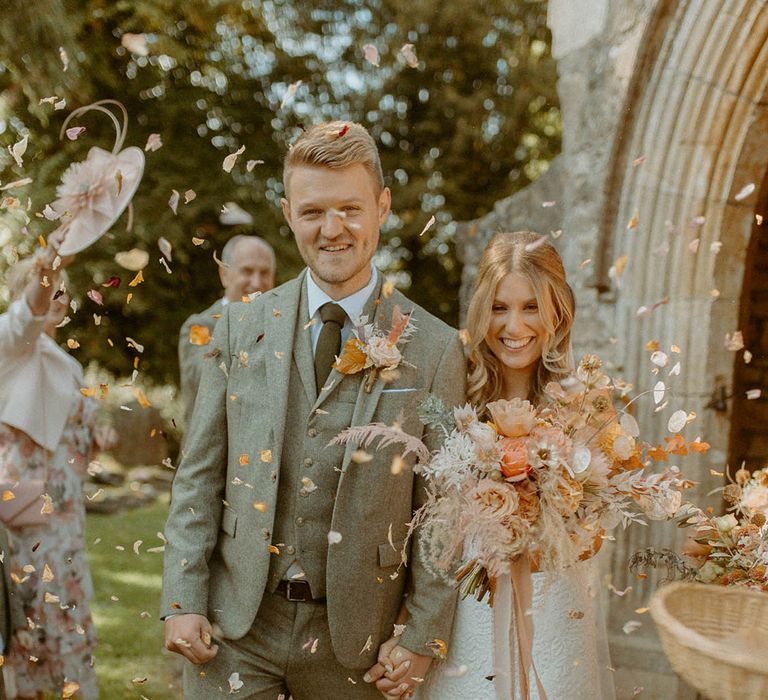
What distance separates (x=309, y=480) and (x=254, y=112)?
10240 mm

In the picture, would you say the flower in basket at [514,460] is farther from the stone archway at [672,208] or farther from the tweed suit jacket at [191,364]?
the tweed suit jacket at [191,364]

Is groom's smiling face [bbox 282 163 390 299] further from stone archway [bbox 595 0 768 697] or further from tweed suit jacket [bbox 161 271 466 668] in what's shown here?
stone archway [bbox 595 0 768 697]

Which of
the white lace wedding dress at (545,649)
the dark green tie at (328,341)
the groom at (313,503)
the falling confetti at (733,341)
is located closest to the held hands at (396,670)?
the groom at (313,503)

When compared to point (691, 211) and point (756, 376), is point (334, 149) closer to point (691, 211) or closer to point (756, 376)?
point (691, 211)

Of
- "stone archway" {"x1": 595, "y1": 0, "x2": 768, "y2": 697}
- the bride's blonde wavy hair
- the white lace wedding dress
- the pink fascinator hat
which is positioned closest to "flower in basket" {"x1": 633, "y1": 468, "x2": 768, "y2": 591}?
the white lace wedding dress

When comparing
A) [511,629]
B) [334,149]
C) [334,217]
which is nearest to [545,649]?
[511,629]

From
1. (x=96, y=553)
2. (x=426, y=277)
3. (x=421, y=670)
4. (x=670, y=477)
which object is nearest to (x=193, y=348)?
(x=421, y=670)

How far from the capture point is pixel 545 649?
2.28 meters

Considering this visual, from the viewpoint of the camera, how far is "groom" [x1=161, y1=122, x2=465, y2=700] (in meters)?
2.14

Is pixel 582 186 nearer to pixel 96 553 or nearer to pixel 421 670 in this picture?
pixel 421 670

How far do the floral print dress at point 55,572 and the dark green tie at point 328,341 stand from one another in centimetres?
202

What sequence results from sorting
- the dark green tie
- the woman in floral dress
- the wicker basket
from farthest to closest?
1. the woman in floral dress
2. the dark green tie
3. the wicker basket

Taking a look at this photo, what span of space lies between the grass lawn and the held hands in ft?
3.17

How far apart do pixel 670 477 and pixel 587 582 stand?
519 millimetres
